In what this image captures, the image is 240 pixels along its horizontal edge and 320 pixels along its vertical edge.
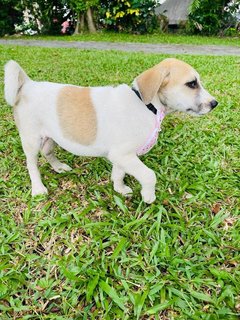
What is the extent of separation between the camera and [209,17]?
16484mm

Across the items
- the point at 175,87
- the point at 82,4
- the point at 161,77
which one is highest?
the point at 161,77

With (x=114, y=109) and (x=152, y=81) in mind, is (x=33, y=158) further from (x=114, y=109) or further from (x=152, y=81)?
(x=152, y=81)

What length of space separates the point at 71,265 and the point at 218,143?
247cm

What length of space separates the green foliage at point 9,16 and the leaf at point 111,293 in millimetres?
17546

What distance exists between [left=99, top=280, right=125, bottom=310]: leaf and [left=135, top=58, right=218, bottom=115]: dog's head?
1.42 m

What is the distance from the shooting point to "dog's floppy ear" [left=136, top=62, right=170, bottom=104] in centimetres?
281

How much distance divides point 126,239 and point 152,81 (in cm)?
127

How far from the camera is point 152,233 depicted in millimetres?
2916

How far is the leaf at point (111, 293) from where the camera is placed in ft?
7.72

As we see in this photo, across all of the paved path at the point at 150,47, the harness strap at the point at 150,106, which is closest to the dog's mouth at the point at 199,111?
the harness strap at the point at 150,106

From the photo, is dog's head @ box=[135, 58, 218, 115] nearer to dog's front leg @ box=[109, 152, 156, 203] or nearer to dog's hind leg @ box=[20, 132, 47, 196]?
dog's front leg @ box=[109, 152, 156, 203]

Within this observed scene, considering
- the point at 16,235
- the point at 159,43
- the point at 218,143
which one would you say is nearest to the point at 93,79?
the point at 218,143

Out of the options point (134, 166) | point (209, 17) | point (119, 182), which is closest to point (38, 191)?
point (119, 182)

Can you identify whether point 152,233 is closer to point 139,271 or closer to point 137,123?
point 139,271
